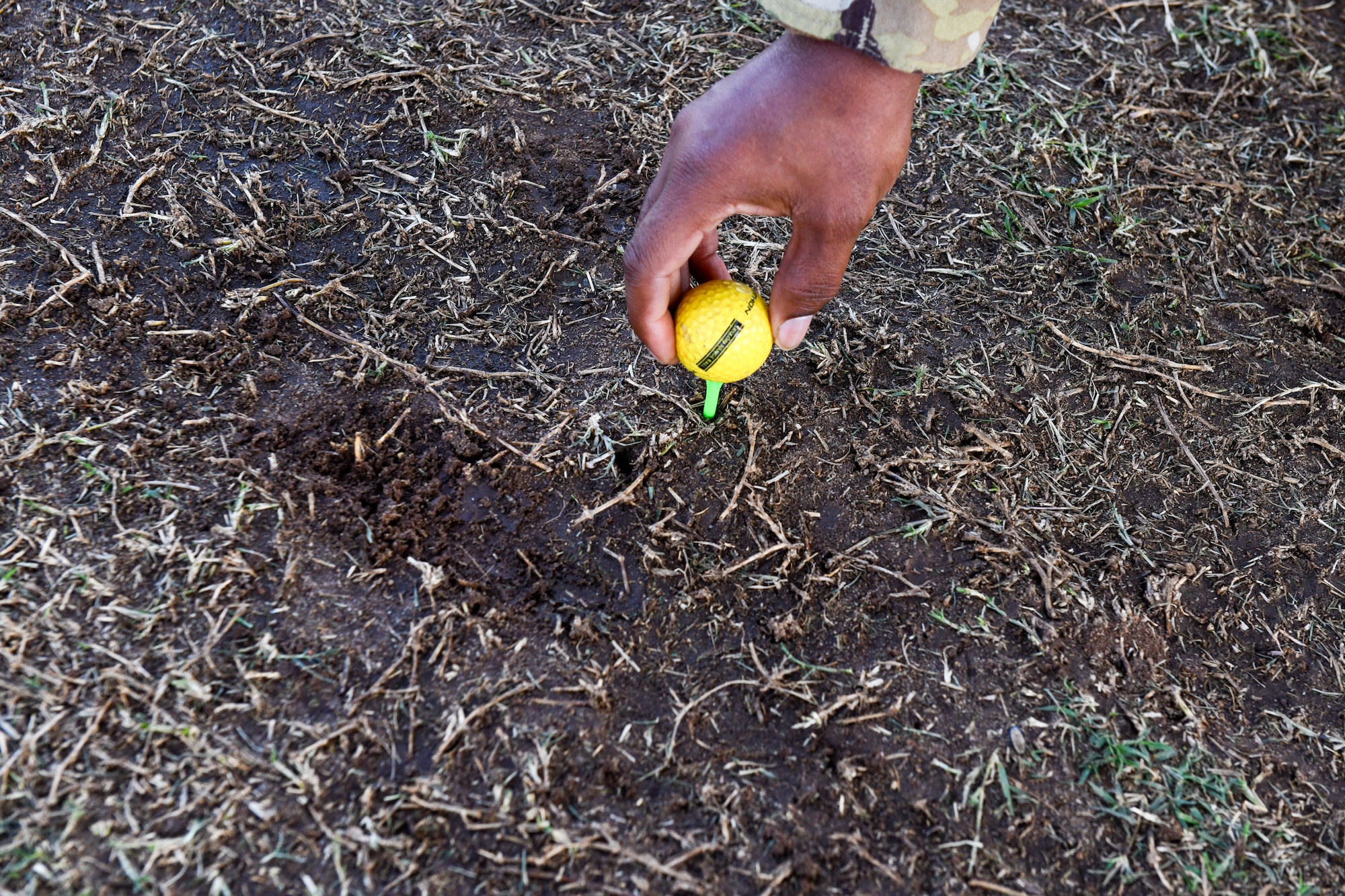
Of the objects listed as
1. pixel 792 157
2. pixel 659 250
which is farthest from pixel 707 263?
pixel 792 157

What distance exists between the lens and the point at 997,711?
106 inches

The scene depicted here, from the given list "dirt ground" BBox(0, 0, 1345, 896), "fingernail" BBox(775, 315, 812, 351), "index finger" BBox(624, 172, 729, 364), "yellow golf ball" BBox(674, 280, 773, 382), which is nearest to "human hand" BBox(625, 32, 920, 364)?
"index finger" BBox(624, 172, 729, 364)

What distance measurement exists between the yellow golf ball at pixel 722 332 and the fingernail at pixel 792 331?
6cm

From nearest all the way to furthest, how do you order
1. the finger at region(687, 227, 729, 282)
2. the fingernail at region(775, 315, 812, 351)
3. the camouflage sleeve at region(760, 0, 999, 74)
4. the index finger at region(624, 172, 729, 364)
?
the camouflage sleeve at region(760, 0, 999, 74)
the index finger at region(624, 172, 729, 364)
the fingernail at region(775, 315, 812, 351)
the finger at region(687, 227, 729, 282)

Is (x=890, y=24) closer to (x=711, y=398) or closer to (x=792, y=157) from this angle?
(x=792, y=157)

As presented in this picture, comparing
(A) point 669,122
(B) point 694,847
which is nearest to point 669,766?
(B) point 694,847

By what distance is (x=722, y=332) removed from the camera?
2.85 m

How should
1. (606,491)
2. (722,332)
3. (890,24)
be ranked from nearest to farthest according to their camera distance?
(890,24)
(722,332)
(606,491)

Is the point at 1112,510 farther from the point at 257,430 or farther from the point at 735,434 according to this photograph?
the point at 257,430

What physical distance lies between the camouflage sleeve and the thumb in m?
0.43

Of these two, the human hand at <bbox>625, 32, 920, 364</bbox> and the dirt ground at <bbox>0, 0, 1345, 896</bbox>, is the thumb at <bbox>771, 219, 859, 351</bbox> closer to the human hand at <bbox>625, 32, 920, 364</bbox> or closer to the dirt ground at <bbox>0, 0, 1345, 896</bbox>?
the human hand at <bbox>625, 32, 920, 364</bbox>

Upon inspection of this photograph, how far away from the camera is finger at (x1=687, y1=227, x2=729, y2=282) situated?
10.1 feet

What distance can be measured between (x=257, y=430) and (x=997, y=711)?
7.57 feet

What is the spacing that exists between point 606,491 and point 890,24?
1511mm
